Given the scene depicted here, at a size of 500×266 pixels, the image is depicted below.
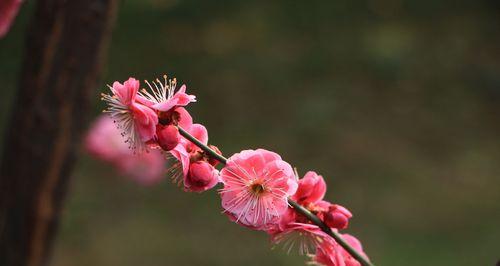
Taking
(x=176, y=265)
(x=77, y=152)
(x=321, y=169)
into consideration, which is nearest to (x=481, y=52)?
(x=321, y=169)

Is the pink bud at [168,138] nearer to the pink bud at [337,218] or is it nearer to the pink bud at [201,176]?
the pink bud at [201,176]

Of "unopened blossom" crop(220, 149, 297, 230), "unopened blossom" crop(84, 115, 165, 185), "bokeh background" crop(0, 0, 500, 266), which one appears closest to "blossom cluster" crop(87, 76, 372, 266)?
"unopened blossom" crop(220, 149, 297, 230)

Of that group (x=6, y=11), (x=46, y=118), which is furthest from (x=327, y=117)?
(x=6, y=11)

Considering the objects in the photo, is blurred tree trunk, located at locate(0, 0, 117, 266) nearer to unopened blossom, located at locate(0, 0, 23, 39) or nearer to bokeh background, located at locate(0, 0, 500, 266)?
unopened blossom, located at locate(0, 0, 23, 39)

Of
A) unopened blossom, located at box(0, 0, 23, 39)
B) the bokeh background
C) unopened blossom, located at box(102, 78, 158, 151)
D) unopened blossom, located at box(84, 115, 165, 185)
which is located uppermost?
the bokeh background

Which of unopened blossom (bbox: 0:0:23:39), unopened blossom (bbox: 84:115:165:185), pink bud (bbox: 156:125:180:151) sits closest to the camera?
pink bud (bbox: 156:125:180:151)

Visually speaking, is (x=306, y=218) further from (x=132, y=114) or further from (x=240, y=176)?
(x=132, y=114)

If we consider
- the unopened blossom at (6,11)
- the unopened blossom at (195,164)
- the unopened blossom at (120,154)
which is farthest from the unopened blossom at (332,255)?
the unopened blossom at (120,154)
